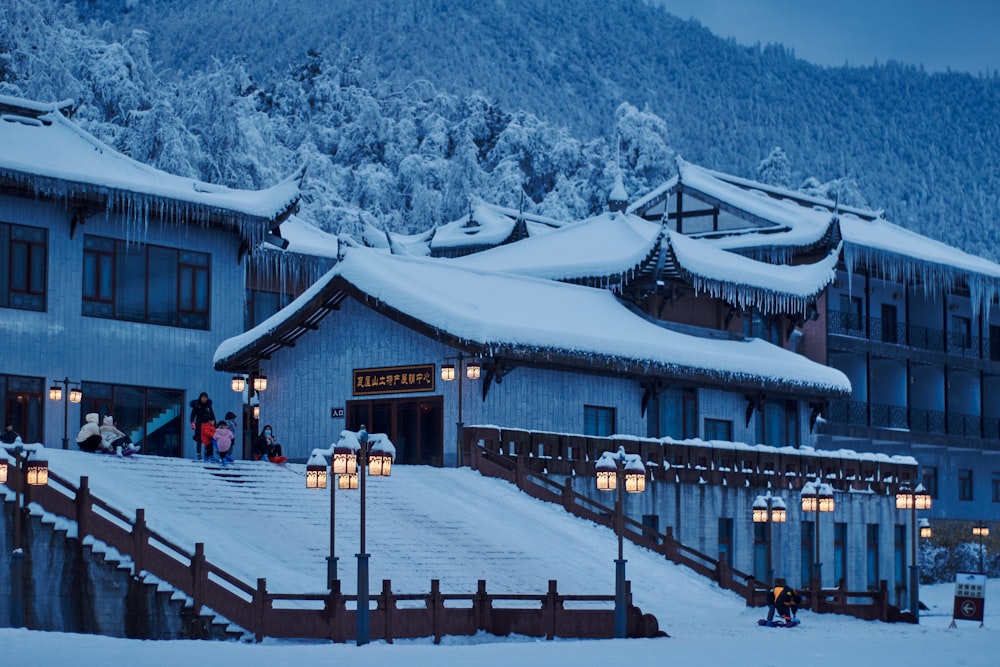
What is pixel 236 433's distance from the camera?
40.8 m

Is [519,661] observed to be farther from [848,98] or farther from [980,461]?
[848,98]

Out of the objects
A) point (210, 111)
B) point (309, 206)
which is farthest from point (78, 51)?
point (309, 206)

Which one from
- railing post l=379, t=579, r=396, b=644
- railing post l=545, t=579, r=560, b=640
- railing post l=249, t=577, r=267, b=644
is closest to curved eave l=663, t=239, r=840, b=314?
railing post l=545, t=579, r=560, b=640

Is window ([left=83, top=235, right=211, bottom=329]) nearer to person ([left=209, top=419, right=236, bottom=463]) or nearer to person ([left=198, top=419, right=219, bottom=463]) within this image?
person ([left=198, top=419, right=219, bottom=463])

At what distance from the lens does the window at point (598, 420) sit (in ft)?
134

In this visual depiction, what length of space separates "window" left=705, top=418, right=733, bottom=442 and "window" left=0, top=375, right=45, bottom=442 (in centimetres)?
1673

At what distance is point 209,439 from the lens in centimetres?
3375

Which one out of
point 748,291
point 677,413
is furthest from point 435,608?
point 748,291

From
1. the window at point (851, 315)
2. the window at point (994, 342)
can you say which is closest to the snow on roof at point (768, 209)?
the window at point (851, 315)

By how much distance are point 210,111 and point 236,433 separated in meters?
36.2

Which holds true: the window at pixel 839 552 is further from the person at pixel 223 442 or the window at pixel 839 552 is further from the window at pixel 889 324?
the person at pixel 223 442

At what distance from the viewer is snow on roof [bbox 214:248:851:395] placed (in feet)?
123

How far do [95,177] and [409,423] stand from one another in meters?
8.91

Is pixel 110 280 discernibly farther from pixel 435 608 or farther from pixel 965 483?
pixel 965 483
